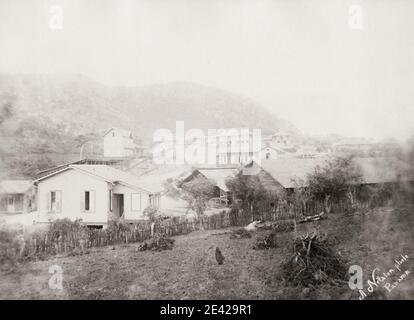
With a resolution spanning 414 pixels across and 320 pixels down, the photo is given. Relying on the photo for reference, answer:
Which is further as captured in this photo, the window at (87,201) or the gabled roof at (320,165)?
the gabled roof at (320,165)

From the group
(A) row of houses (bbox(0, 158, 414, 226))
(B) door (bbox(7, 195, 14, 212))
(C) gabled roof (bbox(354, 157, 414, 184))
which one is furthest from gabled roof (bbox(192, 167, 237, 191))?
(B) door (bbox(7, 195, 14, 212))

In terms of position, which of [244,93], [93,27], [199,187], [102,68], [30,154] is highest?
[93,27]

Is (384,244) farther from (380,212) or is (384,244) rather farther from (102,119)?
(102,119)

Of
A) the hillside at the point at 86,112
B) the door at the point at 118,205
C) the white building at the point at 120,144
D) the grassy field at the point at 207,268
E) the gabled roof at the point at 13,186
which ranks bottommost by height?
the grassy field at the point at 207,268

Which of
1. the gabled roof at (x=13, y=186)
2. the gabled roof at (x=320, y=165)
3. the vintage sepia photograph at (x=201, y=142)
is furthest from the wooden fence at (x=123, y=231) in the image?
the gabled roof at (x=13, y=186)

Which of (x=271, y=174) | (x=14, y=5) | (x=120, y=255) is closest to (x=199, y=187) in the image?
(x=271, y=174)

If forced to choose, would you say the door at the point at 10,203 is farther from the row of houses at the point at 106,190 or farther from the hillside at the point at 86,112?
the hillside at the point at 86,112

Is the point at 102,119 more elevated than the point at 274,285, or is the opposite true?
the point at 102,119

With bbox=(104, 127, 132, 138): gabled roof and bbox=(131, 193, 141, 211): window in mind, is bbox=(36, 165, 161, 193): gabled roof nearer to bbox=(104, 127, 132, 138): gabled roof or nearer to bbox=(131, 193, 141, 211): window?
bbox=(131, 193, 141, 211): window
